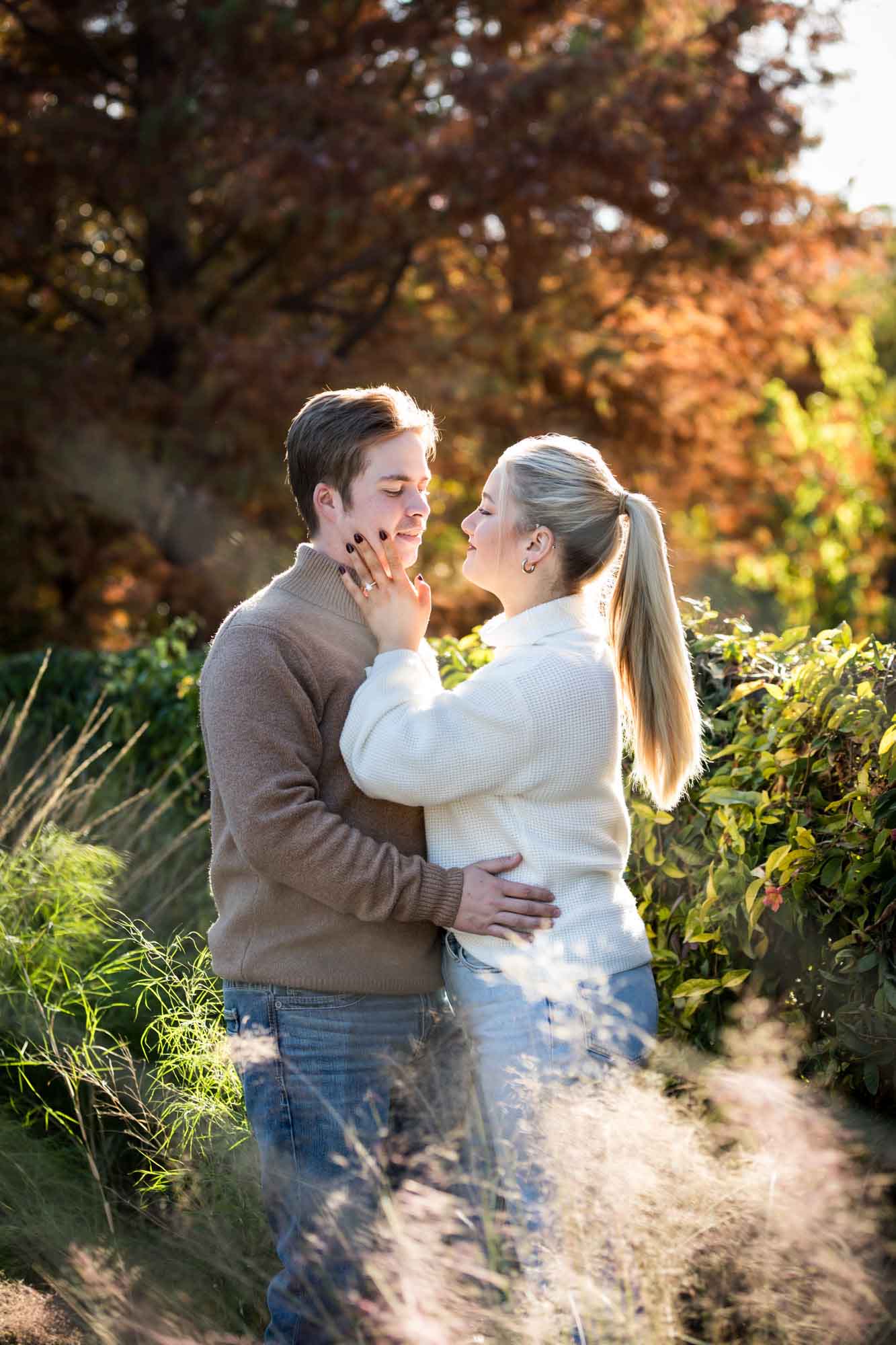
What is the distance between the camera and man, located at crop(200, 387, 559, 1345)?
93.7 inches

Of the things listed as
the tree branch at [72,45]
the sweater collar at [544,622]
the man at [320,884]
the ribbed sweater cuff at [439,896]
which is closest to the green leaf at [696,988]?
the man at [320,884]

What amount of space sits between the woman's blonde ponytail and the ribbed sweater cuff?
20.9 inches

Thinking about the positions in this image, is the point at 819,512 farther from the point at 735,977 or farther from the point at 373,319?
the point at 735,977

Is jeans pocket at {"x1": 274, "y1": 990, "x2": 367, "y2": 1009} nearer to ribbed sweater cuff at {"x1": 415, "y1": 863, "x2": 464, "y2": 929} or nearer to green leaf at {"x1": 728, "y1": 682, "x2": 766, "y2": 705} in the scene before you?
ribbed sweater cuff at {"x1": 415, "y1": 863, "x2": 464, "y2": 929}

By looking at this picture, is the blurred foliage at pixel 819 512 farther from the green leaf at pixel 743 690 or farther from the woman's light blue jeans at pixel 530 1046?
the woman's light blue jeans at pixel 530 1046

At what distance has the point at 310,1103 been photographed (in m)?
2.47

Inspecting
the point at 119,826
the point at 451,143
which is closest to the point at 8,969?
the point at 119,826

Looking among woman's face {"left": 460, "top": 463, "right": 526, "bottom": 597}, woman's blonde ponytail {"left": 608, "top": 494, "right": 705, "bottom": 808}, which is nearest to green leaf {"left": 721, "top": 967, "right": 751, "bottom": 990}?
woman's blonde ponytail {"left": 608, "top": 494, "right": 705, "bottom": 808}

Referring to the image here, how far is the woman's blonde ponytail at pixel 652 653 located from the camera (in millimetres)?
2648

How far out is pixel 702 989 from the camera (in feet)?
9.95

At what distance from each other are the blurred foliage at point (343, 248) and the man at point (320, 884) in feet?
22.2

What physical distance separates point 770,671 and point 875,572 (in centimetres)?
1614

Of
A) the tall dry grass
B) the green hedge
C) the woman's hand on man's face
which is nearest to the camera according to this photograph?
the tall dry grass

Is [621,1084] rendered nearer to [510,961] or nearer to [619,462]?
[510,961]
